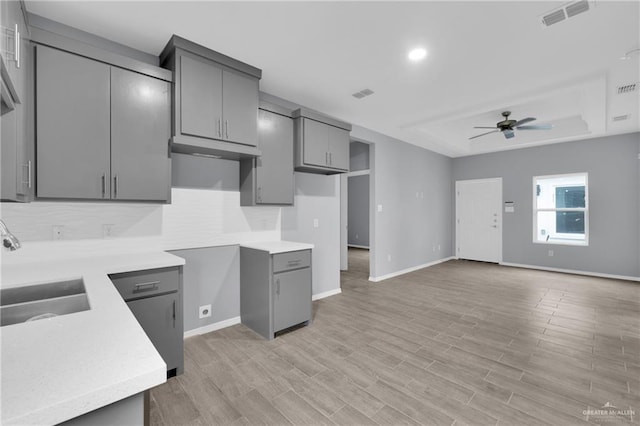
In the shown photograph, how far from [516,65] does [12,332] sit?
406 cm

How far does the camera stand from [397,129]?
5184 millimetres

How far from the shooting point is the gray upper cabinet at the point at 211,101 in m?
2.45

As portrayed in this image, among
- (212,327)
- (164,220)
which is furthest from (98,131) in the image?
(212,327)

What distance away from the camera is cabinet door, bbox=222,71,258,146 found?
2.71 metres

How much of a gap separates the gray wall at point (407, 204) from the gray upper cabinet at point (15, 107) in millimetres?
3871

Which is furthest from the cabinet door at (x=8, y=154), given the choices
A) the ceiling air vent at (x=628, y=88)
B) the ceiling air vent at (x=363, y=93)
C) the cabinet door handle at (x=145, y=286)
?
the ceiling air vent at (x=628, y=88)

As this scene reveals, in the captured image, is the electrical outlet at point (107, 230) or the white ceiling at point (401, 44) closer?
the white ceiling at point (401, 44)

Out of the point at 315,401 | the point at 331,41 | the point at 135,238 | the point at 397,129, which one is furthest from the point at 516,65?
the point at 135,238

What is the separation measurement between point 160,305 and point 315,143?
2.39m

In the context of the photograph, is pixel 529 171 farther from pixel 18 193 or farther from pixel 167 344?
pixel 18 193

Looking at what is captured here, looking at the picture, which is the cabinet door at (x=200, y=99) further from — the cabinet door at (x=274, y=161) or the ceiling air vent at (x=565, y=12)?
the ceiling air vent at (x=565, y=12)

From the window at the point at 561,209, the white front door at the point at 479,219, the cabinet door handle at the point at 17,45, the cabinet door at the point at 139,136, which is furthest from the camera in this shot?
the white front door at the point at 479,219

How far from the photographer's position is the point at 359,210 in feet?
32.1

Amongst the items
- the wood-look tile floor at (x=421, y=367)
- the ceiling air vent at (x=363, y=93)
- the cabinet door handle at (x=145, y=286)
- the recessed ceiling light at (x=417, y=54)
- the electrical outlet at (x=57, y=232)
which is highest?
the ceiling air vent at (x=363, y=93)
